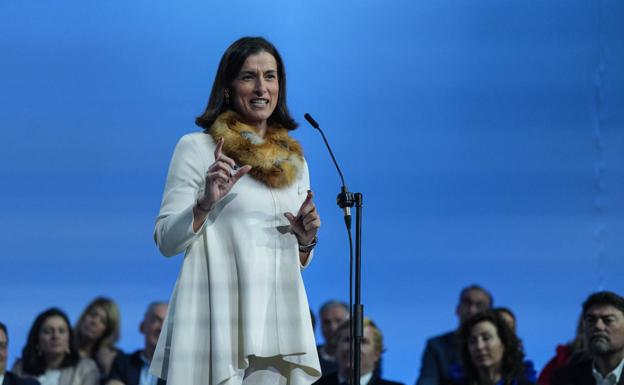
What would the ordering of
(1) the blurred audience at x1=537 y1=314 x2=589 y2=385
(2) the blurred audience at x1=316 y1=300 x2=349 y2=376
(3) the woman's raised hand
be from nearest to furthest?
(3) the woman's raised hand → (1) the blurred audience at x1=537 y1=314 x2=589 y2=385 → (2) the blurred audience at x1=316 y1=300 x2=349 y2=376

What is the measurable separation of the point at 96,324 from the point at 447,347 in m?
1.38

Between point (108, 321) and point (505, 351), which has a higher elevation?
point (108, 321)

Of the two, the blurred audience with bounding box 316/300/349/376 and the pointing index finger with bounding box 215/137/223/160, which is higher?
the blurred audience with bounding box 316/300/349/376

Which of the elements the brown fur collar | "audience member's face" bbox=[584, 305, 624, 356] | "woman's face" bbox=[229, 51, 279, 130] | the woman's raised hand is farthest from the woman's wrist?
"audience member's face" bbox=[584, 305, 624, 356]

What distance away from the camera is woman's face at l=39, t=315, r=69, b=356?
4.09m

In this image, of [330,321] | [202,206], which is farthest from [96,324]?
[202,206]

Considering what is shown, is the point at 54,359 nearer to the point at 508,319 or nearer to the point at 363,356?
the point at 363,356

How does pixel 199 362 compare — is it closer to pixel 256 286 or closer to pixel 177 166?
pixel 256 286

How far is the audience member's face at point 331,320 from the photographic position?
4805 millimetres

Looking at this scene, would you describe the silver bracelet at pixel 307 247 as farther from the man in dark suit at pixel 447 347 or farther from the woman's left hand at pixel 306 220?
the man in dark suit at pixel 447 347

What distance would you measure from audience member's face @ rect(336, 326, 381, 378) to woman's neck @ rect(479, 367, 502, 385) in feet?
1.48

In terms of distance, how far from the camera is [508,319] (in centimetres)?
407

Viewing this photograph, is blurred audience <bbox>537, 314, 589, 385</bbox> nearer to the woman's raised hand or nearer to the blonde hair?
the blonde hair

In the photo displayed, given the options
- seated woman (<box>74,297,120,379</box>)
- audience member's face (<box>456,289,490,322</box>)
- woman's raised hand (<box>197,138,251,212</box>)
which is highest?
audience member's face (<box>456,289,490,322</box>)
